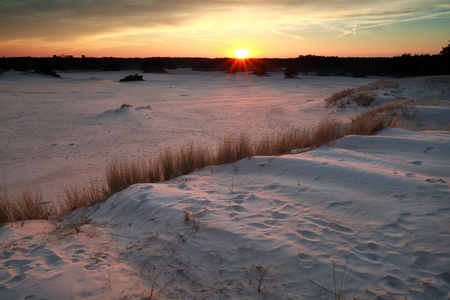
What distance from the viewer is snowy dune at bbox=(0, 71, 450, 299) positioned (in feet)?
7.79

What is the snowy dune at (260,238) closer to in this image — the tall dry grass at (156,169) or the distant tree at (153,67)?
the tall dry grass at (156,169)

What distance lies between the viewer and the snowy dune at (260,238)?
2.37 m

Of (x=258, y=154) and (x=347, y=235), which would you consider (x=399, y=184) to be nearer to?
(x=347, y=235)

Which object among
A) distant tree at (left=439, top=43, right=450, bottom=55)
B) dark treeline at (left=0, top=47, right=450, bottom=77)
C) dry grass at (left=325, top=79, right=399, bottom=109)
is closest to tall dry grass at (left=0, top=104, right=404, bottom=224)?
dry grass at (left=325, top=79, right=399, bottom=109)

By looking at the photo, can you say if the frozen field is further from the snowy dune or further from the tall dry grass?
the snowy dune

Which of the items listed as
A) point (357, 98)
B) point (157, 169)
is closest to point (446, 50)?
point (357, 98)

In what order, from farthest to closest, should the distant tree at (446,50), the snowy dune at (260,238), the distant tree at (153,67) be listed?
the distant tree at (153,67) < the distant tree at (446,50) < the snowy dune at (260,238)

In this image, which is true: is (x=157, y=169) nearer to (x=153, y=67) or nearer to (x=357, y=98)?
(x=357, y=98)

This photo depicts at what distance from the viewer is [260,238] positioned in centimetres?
300

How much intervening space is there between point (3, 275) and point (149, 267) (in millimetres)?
1251

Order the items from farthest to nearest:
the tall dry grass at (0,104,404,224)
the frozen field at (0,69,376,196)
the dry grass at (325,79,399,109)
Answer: the dry grass at (325,79,399,109), the frozen field at (0,69,376,196), the tall dry grass at (0,104,404,224)

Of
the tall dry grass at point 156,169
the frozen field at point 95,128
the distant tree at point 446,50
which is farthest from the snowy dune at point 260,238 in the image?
the distant tree at point 446,50

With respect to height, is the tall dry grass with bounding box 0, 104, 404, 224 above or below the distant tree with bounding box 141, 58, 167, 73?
below

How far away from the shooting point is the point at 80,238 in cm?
332
